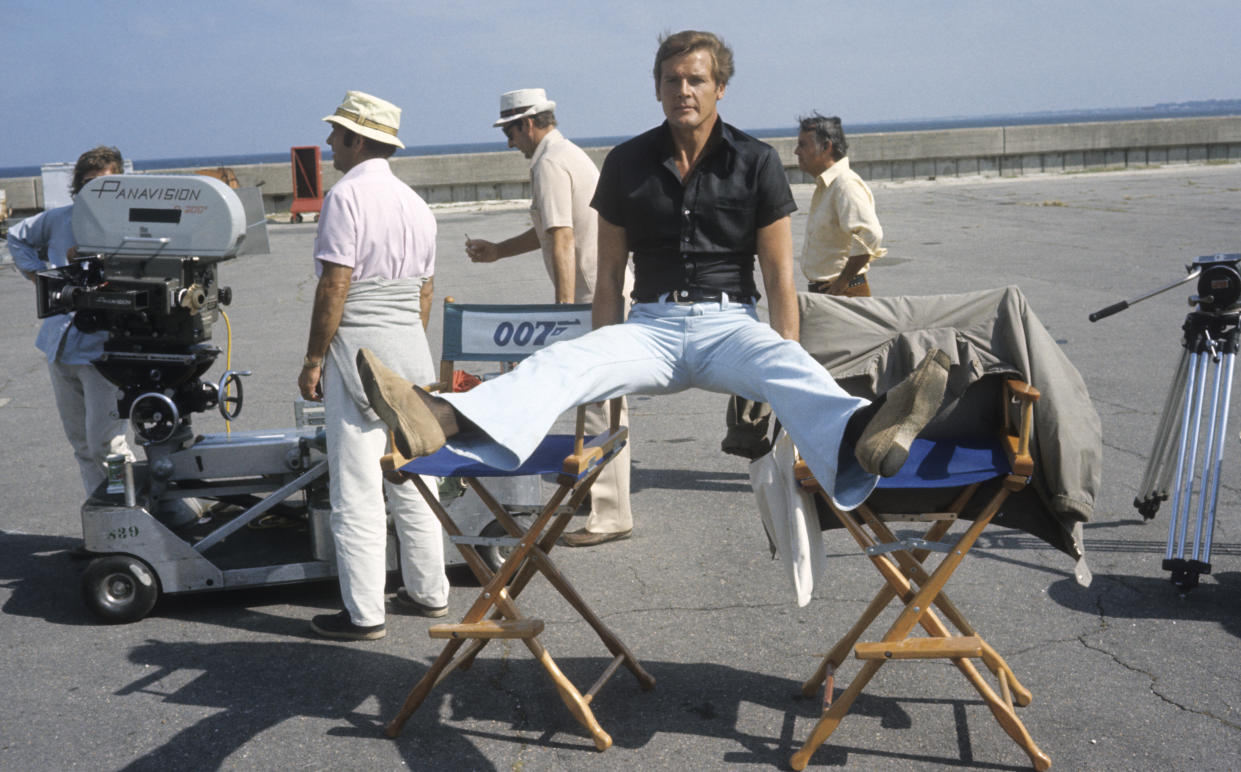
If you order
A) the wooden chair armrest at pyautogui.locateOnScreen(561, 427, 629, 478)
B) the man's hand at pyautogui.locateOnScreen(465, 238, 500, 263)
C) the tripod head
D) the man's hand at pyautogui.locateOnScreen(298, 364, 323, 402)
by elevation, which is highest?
the man's hand at pyautogui.locateOnScreen(465, 238, 500, 263)

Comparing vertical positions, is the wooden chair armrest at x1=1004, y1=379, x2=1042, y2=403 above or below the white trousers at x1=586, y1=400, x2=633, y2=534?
above

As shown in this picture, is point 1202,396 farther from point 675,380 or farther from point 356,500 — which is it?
point 356,500

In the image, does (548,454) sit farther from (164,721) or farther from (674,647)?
(164,721)

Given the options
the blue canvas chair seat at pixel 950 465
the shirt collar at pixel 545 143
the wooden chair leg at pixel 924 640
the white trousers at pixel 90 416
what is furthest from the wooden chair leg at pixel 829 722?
the white trousers at pixel 90 416

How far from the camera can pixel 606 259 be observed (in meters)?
3.98

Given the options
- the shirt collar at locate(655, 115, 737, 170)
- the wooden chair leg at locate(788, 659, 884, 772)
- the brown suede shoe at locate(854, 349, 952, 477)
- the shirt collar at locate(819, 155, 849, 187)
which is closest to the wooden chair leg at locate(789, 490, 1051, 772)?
the wooden chair leg at locate(788, 659, 884, 772)

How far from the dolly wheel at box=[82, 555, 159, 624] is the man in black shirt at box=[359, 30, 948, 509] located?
1941mm

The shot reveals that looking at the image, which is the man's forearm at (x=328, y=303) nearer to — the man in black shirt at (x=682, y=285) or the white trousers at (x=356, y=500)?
the white trousers at (x=356, y=500)

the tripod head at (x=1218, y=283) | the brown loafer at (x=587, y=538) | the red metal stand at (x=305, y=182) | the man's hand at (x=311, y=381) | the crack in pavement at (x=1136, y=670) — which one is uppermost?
the red metal stand at (x=305, y=182)

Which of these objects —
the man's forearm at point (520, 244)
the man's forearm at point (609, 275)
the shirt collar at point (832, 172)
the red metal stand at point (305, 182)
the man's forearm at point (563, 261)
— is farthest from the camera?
the red metal stand at point (305, 182)

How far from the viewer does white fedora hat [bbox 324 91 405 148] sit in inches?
173

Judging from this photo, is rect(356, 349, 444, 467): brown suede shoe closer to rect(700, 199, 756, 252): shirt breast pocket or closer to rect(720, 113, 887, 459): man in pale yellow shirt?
rect(700, 199, 756, 252): shirt breast pocket

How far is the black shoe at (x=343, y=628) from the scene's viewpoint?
4.29 meters

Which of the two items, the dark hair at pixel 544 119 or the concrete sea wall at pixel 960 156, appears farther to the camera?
the concrete sea wall at pixel 960 156
